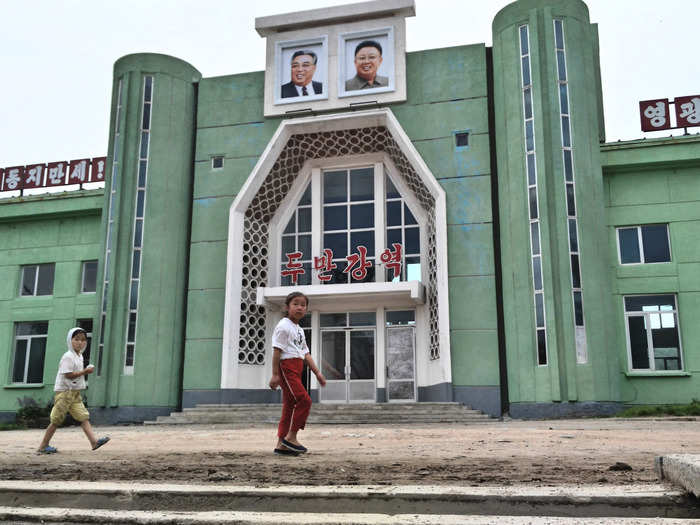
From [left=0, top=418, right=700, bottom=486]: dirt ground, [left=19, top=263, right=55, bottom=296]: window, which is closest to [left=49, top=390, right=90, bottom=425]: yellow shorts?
[left=0, top=418, right=700, bottom=486]: dirt ground

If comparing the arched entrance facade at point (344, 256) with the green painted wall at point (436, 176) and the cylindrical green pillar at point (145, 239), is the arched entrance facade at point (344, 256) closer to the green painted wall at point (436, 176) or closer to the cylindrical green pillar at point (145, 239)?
the green painted wall at point (436, 176)

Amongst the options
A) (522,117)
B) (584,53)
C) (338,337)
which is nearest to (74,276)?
(338,337)

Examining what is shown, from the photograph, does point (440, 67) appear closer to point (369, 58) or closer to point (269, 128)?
point (369, 58)

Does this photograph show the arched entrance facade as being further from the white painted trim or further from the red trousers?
the red trousers

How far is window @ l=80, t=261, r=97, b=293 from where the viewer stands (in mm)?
23531

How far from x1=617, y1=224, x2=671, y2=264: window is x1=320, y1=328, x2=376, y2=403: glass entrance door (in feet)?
23.9

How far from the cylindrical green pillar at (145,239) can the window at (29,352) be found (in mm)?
4458

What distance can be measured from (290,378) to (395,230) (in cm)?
1386

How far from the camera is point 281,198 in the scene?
21.5 m

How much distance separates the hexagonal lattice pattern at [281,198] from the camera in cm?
2014

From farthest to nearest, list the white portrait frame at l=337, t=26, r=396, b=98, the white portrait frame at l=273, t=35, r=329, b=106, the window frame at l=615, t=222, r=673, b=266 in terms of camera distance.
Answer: the white portrait frame at l=273, t=35, r=329, b=106 < the white portrait frame at l=337, t=26, r=396, b=98 < the window frame at l=615, t=222, r=673, b=266

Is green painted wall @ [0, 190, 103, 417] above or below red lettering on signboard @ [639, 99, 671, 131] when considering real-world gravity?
below

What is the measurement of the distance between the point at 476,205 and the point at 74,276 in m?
13.6

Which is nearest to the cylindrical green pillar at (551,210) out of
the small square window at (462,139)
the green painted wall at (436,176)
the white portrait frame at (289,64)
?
the green painted wall at (436,176)
